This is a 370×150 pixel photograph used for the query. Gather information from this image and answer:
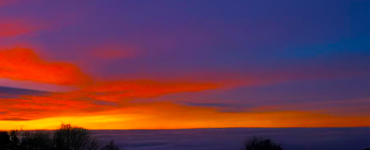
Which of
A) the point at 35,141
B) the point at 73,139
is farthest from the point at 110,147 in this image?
the point at 35,141

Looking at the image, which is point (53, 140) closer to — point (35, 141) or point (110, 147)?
point (35, 141)

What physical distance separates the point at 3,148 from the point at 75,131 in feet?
31.4

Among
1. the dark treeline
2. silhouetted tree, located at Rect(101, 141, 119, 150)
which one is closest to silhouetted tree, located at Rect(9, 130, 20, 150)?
the dark treeline

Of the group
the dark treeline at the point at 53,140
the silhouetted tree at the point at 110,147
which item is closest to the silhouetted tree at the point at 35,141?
the dark treeline at the point at 53,140

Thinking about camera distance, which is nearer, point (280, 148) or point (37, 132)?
point (37, 132)

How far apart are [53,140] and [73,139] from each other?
2790 millimetres

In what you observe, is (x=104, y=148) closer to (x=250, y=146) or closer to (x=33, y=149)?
(x=33, y=149)

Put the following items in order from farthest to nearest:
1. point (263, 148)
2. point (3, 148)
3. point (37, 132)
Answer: point (263, 148), point (37, 132), point (3, 148)

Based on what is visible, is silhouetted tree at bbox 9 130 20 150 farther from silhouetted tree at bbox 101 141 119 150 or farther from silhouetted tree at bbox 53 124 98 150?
silhouetted tree at bbox 101 141 119 150

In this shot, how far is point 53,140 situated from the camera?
5212 cm

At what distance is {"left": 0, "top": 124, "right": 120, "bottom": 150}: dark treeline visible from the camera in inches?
1916

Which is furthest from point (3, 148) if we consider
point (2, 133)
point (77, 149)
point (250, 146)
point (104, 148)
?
point (250, 146)

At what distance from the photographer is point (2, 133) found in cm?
4822

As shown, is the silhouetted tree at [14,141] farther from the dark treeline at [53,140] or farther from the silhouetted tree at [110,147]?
the silhouetted tree at [110,147]
